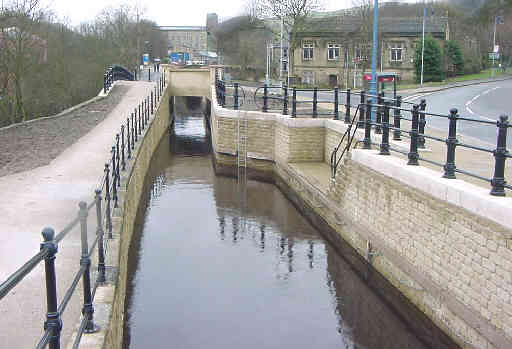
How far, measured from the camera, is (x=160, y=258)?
41.2 ft

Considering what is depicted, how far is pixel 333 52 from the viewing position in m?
67.9

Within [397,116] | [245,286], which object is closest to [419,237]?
[397,116]

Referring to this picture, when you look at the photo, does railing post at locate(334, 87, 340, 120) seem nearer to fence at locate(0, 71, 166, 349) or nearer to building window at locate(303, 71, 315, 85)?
fence at locate(0, 71, 166, 349)

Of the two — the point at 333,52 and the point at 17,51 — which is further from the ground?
the point at 333,52

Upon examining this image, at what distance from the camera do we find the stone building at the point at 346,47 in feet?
215

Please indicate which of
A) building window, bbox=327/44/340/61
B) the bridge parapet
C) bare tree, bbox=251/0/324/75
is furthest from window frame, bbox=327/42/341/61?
the bridge parapet

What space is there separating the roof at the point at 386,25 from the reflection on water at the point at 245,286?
173 feet

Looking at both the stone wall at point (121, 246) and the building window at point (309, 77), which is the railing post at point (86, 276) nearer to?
the stone wall at point (121, 246)

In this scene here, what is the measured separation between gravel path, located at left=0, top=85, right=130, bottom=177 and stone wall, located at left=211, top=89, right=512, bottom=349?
7.30m

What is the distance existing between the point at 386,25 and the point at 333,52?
6.82 m

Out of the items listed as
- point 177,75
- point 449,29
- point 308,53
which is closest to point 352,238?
point 177,75

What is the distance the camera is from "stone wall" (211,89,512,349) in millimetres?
7434

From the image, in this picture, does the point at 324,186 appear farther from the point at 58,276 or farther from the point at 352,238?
the point at 58,276

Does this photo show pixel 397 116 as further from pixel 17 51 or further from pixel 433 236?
pixel 17 51
